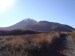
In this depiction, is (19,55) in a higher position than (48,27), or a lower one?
lower

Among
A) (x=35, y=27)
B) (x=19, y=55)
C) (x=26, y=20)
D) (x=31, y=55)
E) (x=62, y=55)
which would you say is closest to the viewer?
(x=19, y=55)

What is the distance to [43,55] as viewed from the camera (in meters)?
11.9

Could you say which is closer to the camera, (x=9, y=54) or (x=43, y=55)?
(x=9, y=54)

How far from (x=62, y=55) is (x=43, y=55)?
41.4 inches

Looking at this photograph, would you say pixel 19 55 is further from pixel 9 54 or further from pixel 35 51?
pixel 35 51

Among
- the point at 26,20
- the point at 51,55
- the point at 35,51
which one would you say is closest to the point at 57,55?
the point at 51,55

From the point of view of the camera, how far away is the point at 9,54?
9867mm

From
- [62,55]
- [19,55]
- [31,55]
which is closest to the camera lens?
[19,55]

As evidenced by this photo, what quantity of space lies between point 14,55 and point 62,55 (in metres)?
3.29

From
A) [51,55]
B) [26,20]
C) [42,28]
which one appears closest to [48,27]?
[42,28]

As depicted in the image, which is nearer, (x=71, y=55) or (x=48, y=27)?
(x=71, y=55)

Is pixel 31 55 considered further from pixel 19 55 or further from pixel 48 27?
pixel 48 27

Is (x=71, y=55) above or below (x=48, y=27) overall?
below

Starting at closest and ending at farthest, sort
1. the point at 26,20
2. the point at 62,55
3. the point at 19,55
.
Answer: the point at 19,55, the point at 62,55, the point at 26,20
